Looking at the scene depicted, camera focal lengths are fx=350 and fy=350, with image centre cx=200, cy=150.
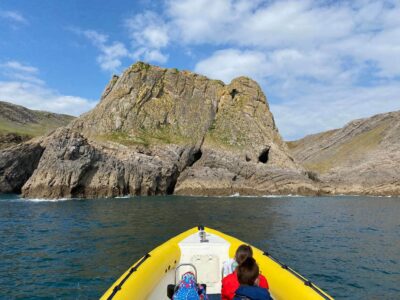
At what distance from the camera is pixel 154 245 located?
1934 centimetres

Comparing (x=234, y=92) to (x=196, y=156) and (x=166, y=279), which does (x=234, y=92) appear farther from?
(x=166, y=279)

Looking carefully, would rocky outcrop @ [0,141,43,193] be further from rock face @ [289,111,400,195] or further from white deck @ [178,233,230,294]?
white deck @ [178,233,230,294]

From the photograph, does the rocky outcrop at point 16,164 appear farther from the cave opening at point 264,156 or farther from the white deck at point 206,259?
the white deck at point 206,259

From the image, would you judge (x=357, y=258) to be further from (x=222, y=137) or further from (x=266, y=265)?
(x=222, y=137)

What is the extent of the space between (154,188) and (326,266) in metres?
52.4

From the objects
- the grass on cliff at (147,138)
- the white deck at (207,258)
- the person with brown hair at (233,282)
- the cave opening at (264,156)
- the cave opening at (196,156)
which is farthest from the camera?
the cave opening at (264,156)

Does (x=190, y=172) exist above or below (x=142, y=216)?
above

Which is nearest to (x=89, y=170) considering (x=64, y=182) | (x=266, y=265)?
(x=64, y=182)

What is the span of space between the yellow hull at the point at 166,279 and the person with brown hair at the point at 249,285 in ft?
7.95

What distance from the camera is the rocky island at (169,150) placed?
5962 centimetres

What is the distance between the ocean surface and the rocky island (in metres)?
26.0

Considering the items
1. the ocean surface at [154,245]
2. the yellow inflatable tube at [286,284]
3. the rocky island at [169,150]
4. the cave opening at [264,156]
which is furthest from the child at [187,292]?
the cave opening at [264,156]

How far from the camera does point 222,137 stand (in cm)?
8325

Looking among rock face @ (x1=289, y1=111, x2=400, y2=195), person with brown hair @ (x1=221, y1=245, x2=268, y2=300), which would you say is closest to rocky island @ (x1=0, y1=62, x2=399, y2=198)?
rock face @ (x1=289, y1=111, x2=400, y2=195)
